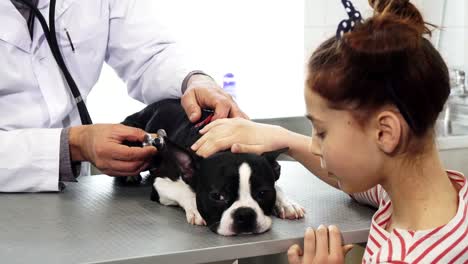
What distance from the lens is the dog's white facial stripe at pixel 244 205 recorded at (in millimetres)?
945

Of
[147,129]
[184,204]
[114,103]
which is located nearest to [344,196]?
[184,204]

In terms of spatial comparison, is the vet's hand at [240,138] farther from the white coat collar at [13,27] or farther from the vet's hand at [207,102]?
the white coat collar at [13,27]

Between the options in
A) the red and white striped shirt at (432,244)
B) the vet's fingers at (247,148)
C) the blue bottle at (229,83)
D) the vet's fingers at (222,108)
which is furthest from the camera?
the blue bottle at (229,83)

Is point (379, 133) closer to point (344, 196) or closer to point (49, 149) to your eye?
point (344, 196)

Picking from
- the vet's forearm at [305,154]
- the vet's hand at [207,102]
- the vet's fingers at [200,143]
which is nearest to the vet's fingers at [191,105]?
the vet's hand at [207,102]

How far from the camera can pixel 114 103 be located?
6.89 ft

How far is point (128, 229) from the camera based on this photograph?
3.08 ft

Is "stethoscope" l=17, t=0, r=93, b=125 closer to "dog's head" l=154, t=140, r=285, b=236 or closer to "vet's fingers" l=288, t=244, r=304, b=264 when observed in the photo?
"dog's head" l=154, t=140, r=285, b=236

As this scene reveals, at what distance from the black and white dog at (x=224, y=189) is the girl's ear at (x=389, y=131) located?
24cm

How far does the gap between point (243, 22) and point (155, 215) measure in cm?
133

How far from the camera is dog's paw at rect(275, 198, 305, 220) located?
1.00 m

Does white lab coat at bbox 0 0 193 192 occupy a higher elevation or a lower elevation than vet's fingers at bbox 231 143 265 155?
higher

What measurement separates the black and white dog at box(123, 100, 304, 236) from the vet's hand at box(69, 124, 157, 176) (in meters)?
0.04

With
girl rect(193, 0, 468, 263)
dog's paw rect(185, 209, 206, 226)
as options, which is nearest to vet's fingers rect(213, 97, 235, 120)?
dog's paw rect(185, 209, 206, 226)
